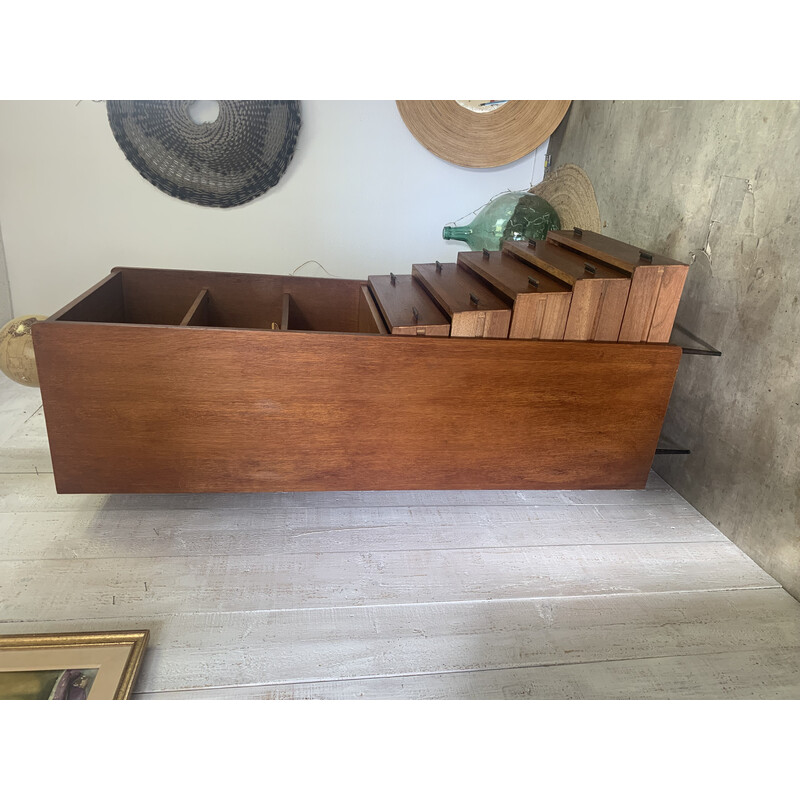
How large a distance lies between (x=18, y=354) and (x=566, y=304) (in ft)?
6.60

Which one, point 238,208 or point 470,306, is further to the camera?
point 238,208

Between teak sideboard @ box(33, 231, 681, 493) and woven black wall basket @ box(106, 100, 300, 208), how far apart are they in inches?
61.4

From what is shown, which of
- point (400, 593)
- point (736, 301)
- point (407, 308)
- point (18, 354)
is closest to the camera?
point (400, 593)

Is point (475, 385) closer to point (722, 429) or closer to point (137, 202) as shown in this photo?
point (722, 429)

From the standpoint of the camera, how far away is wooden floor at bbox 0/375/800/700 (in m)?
1.24

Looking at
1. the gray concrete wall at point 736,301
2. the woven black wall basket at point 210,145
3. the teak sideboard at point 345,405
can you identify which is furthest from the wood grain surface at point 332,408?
the woven black wall basket at point 210,145

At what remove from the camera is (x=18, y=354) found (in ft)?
7.64

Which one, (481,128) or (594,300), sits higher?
(481,128)

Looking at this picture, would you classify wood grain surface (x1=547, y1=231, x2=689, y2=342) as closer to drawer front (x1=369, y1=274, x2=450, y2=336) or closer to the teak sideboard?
the teak sideboard

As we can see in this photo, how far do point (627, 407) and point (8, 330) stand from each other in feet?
7.33

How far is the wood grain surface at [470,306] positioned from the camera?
1.52 meters

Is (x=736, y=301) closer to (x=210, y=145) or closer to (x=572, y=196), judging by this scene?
(x=572, y=196)

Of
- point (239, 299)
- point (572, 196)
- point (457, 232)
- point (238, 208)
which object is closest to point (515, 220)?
point (457, 232)

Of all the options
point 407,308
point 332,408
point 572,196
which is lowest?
point 332,408
